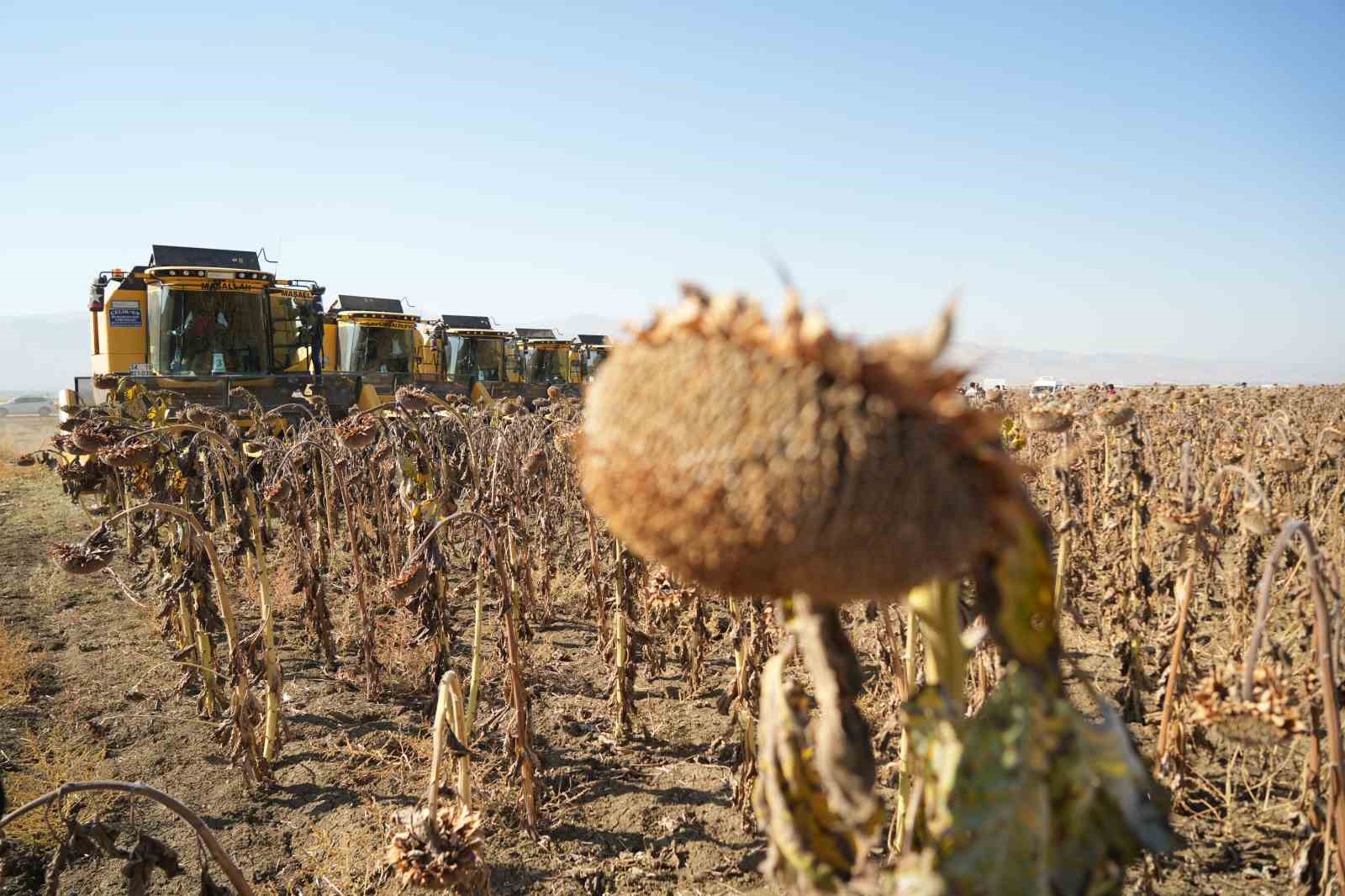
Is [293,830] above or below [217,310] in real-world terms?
below

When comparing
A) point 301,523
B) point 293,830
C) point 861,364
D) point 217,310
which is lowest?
point 293,830

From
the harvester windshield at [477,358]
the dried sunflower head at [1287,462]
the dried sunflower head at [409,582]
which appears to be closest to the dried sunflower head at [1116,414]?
the dried sunflower head at [1287,462]

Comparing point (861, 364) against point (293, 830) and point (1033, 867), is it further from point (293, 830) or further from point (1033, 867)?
point (293, 830)

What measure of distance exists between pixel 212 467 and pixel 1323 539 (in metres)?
8.65

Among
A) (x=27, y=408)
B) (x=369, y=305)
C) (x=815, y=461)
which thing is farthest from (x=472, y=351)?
(x=27, y=408)

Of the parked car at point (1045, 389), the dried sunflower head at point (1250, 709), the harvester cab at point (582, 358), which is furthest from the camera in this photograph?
the harvester cab at point (582, 358)

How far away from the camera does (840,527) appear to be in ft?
3.03

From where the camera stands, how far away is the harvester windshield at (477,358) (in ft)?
81.0

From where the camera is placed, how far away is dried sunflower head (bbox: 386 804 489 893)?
2.06 m

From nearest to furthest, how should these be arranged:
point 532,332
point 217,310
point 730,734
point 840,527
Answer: point 840,527 < point 730,734 < point 217,310 < point 532,332

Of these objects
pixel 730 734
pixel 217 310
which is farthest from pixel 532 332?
pixel 730 734

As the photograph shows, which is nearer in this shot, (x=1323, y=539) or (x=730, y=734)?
(x=730, y=734)

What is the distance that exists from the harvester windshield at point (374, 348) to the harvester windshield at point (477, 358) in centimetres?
267

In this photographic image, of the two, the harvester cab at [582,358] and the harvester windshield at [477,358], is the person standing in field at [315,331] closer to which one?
the harvester windshield at [477,358]
